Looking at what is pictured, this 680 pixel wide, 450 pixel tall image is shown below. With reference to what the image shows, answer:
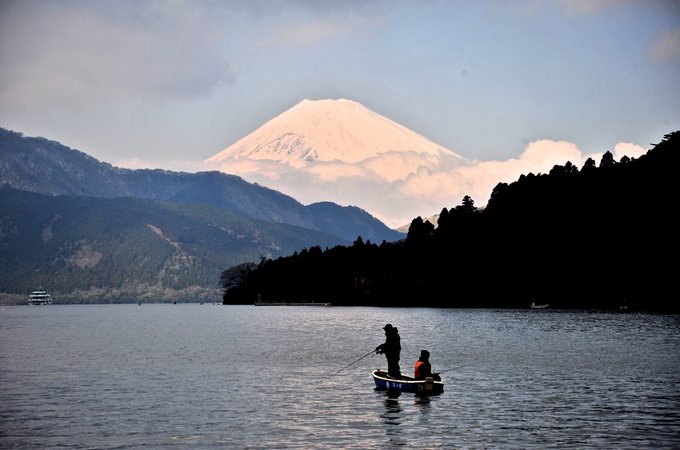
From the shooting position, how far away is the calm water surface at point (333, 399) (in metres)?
48.2

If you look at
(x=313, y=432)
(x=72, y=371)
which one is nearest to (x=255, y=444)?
(x=313, y=432)

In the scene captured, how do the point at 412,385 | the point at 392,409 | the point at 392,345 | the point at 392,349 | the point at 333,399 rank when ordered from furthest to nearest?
the point at 392,349, the point at 392,345, the point at 412,385, the point at 333,399, the point at 392,409

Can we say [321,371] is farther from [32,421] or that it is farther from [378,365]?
[32,421]

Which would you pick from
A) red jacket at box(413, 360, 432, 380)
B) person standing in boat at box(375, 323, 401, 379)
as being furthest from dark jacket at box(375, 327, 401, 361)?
red jacket at box(413, 360, 432, 380)

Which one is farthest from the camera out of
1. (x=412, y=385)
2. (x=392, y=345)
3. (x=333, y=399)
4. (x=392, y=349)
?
Answer: (x=392, y=349)

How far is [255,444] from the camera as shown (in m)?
46.7

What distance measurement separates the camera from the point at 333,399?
207ft

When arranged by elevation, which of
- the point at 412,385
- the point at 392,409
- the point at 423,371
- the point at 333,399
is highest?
the point at 423,371

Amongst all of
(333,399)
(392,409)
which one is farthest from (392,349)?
(392,409)

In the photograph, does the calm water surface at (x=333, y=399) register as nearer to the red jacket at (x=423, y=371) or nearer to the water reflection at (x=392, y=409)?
the water reflection at (x=392, y=409)

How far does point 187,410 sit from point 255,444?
43.9 ft

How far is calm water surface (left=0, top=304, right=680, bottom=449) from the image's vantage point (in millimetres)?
48250

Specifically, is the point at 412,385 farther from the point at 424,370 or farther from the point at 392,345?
the point at 392,345

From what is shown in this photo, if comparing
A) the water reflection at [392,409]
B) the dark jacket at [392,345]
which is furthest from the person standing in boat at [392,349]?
the water reflection at [392,409]
